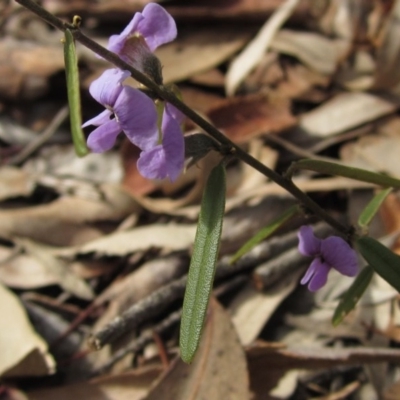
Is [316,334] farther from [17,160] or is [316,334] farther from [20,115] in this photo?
[20,115]

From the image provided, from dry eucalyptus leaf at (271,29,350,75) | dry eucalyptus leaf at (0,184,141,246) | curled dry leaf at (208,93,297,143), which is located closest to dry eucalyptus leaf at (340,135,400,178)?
curled dry leaf at (208,93,297,143)

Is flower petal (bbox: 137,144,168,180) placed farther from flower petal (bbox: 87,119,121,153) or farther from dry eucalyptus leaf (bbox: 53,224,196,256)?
dry eucalyptus leaf (bbox: 53,224,196,256)

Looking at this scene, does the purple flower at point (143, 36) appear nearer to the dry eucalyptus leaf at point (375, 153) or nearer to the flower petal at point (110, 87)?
the flower petal at point (110, 87)

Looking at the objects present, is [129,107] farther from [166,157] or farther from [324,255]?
[324,255]

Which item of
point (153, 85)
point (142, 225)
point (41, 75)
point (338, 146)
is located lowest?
point (142, 225)

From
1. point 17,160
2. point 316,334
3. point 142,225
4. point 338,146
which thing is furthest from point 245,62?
point 316,334
